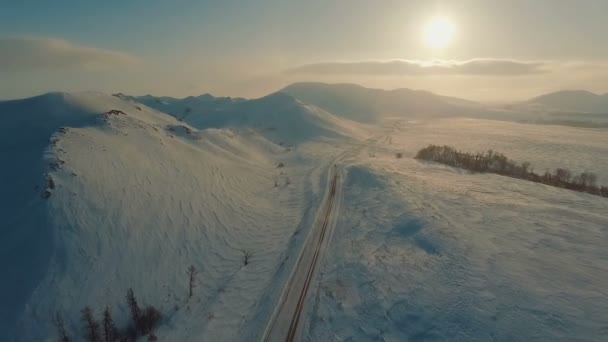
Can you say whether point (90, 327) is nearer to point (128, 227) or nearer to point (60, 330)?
point (60, 330)

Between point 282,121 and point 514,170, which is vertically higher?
point 282,121

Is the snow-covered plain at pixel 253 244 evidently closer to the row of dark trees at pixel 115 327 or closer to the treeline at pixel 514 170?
the row of dark trees at pixel 115 327

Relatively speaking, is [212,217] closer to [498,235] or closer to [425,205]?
[425,205]

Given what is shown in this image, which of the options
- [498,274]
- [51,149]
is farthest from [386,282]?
[51,149]

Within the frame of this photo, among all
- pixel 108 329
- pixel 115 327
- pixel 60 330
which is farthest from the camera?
pixel 115 327

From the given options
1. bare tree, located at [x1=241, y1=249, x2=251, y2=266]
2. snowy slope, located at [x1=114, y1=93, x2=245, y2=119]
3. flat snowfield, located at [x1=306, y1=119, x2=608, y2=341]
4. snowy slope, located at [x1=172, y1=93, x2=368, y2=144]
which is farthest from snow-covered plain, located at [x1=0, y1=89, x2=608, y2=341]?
snowy slope, located at [x1=114, y1=93, x2=245, y2=119]

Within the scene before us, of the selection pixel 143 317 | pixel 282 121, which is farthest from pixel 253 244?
pixel 282 121

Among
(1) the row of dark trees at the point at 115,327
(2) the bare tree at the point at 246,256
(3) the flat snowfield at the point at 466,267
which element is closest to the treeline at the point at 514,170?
(3) the flat snowfield at the point at 466,267

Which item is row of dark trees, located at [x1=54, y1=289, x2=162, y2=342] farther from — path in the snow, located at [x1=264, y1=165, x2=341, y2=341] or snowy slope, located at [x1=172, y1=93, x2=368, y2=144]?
snowy slope, located at [x1=172, y1=93, x2=368, y2=144]
